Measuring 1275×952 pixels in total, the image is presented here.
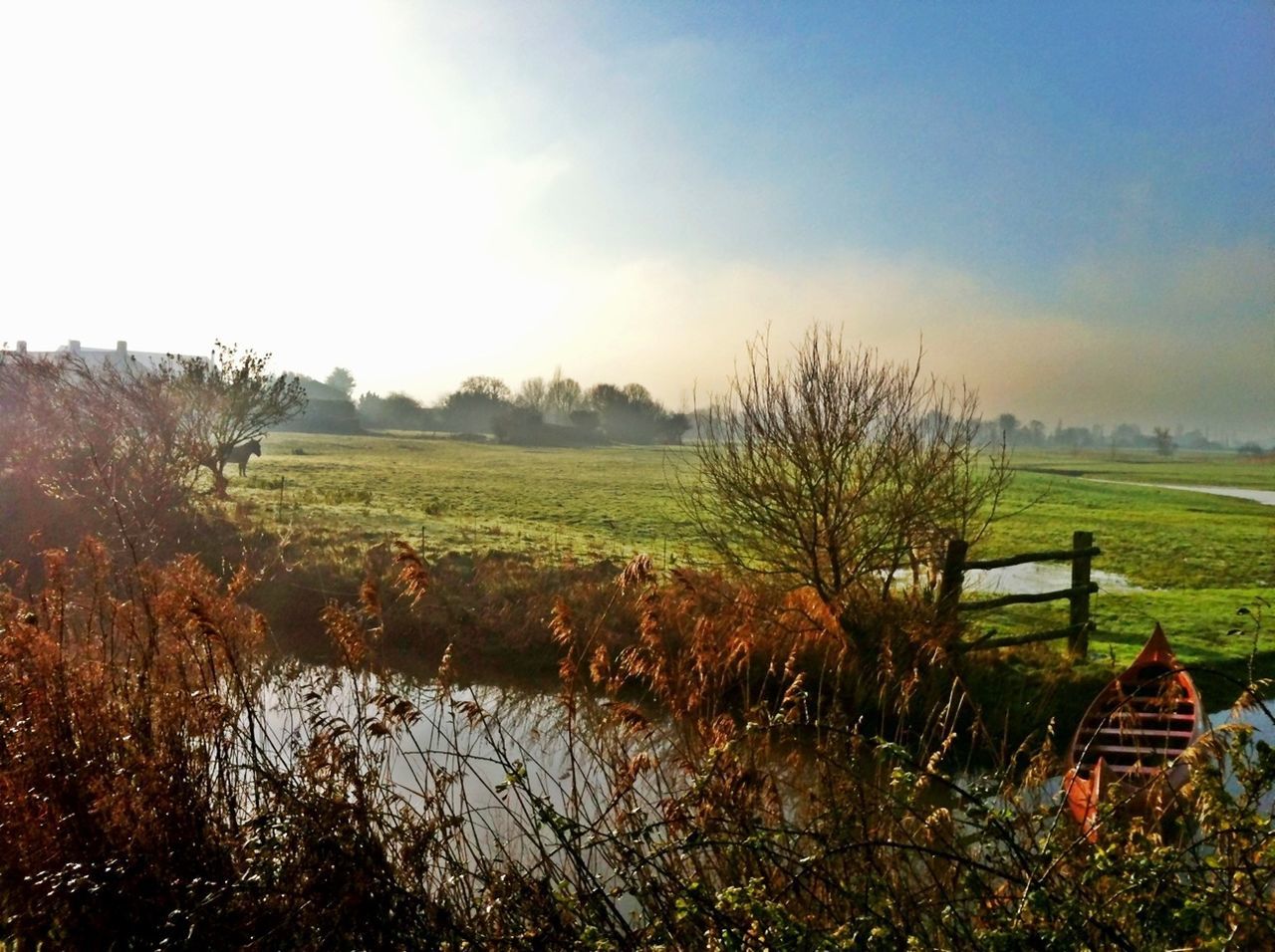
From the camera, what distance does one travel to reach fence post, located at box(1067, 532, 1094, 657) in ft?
38.2

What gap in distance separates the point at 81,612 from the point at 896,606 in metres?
8.63

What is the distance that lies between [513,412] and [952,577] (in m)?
28.7

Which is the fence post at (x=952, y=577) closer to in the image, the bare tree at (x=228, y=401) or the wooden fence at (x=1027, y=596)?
the wooden fence at (x=1027, y=596)

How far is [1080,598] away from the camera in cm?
1192

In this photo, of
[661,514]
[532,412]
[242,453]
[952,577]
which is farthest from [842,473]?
[532,412]

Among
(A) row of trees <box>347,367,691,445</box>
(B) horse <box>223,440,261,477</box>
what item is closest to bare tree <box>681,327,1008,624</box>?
(B) horse <box>223,440,261,477</box>

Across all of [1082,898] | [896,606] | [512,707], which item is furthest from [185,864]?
[896,606]

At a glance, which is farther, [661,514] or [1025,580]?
[661,514]

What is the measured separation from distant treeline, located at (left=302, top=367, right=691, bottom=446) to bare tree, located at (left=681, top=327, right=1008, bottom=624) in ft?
64.3

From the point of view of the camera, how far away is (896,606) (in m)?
10.9

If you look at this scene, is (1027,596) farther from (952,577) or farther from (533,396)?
(533,396)

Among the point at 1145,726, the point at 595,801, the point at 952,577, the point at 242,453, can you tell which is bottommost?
the point at 1145,726

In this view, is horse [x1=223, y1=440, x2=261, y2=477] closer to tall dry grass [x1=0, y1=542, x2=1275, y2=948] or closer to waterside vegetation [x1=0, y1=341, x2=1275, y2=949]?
waterside vegetation [x1=0, y1=341, x2=1275, y2=949]

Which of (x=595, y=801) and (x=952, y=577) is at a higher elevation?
(x=952, y=577)
